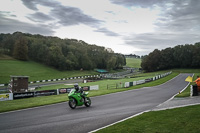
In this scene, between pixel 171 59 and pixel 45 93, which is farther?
pixel 171 59

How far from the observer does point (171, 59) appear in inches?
4370

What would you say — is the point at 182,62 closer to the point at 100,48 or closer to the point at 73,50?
the point at 100,48

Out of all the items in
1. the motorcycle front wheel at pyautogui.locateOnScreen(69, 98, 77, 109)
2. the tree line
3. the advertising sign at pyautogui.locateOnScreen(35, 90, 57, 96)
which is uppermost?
the tree line

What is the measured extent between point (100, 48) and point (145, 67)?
36.9 meters

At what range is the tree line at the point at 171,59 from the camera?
10456 centimetres

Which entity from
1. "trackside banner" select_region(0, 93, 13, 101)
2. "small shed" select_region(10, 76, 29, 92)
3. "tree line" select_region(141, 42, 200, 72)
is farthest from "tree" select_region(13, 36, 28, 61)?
"tree line" select_region(141, 42, 200, 72)

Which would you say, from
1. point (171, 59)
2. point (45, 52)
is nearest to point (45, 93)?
point (45, 52)

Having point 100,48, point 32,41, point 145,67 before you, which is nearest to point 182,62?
point 145,67

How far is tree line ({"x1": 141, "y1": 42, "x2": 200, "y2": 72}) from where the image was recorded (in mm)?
104562

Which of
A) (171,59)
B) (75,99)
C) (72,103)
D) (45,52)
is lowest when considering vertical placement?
(72,103)

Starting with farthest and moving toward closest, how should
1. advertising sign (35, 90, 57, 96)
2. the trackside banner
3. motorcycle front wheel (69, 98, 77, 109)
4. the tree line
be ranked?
the tree line < advertising sign (35, 90, 57, 96) < the trackside banner < motorcycle front wheel (69, 98, 77, 109)

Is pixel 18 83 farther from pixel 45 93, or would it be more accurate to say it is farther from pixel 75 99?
pixel 75 99

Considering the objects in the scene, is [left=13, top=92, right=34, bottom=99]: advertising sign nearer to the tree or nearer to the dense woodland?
the dense woodland

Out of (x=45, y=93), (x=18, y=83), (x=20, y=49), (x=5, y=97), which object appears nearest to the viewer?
(x=5, y=97)
